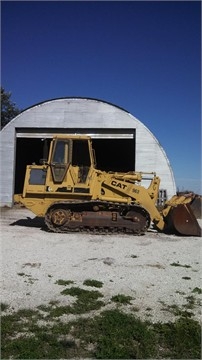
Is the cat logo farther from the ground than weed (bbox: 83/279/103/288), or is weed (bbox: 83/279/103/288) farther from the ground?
the cat logo

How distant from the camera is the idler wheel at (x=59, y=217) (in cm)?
1268

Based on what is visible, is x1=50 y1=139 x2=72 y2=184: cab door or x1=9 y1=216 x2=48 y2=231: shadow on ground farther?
x1=9 y1=216 x2=48 y2=231: shadow on ground

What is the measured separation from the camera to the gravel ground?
5.91m

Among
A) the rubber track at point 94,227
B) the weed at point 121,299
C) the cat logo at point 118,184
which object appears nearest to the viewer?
the weed at point 121,299

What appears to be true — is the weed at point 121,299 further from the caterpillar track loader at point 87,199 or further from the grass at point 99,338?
the caterpillar track loader at point 87,199

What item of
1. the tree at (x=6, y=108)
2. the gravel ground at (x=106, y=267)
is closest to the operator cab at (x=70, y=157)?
the gravel ground at (x=106, y=267)

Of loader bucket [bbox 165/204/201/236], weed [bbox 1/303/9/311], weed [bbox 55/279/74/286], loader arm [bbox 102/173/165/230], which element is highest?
loader arm [bbox 102/173/165/230]

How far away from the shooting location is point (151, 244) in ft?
36.0

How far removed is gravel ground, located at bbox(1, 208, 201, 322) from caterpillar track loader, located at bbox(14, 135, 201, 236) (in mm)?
541

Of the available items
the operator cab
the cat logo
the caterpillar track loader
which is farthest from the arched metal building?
the operator cab

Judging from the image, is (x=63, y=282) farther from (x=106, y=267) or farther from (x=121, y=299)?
(x=106, y=267)

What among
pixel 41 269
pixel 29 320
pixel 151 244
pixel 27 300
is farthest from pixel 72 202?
pixel 29 320

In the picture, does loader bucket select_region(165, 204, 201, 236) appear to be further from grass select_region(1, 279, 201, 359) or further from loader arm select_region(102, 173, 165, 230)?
grass select_region(1, 279, 201, 359)

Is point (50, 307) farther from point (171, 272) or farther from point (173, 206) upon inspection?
point (173, 206)
